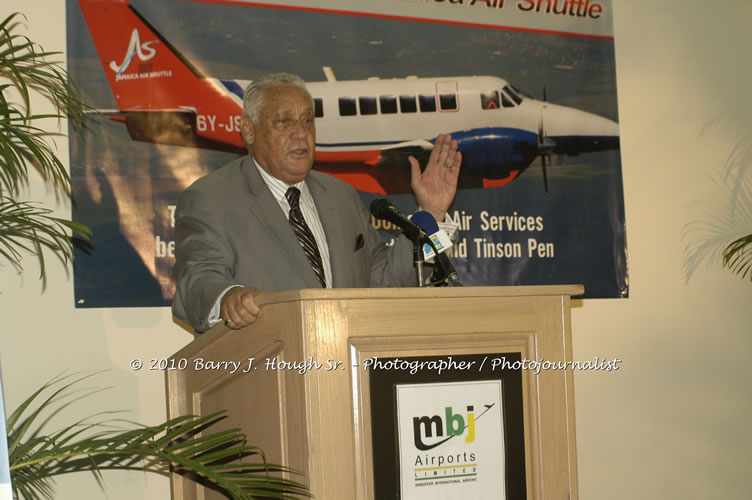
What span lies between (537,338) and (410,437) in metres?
0.38

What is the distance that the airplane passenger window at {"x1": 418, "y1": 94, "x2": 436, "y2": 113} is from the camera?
12.0 ft

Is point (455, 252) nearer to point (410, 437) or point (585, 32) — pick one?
point (585, 32)

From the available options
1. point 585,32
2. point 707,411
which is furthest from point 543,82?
point 707,411

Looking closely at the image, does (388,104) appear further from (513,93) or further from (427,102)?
(513,93)

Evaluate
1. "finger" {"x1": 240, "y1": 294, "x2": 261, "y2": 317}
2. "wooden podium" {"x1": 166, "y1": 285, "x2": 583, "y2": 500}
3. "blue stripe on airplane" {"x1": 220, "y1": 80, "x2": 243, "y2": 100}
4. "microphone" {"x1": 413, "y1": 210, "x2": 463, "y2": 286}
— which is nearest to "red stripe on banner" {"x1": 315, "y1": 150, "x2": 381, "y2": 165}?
"blue stripe on airplane" {"x1": 220, "y1": 80, "x2": 243, "y2": 100}

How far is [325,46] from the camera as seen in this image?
3533 millimetres

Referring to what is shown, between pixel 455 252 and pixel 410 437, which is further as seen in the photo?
pixel 455 252

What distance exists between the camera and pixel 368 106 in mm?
3572

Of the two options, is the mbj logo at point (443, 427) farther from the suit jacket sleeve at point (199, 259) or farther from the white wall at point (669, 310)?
the white wall at point (669, 310)

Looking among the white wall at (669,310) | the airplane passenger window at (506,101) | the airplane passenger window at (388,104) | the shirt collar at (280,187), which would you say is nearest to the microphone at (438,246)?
the shirt collar at (280,187)

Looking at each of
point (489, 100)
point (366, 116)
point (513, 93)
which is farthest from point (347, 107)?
point (513, 93)

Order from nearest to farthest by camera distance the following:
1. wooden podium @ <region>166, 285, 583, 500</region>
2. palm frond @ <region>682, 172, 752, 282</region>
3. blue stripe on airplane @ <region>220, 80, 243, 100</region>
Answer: wooden podium @ <region>166, 285, 583, 500</region>
blue stripe on airplane @ <region>220, 80, 243, 100</region>
palm frond @ <region>682, 172, 752, 282</region>

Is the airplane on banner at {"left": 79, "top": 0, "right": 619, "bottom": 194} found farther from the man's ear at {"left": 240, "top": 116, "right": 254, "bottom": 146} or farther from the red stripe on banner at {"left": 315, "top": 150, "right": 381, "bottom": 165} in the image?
the man's ear at {"left": 240, "top": 116, "right": 254, "bottom": 146}

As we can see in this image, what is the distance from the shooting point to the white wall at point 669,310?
393 cm
